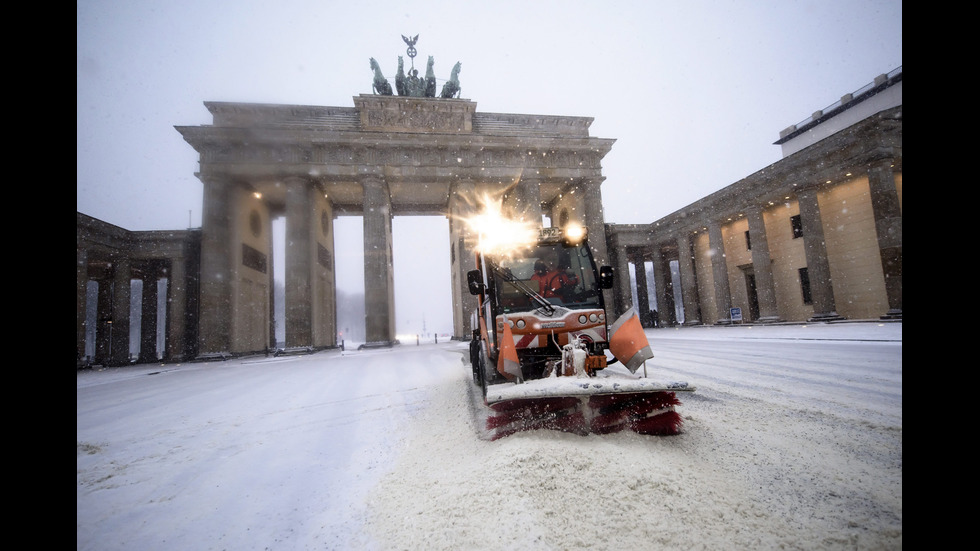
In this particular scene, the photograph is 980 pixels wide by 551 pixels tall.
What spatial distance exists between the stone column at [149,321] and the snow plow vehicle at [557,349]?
2842 cm

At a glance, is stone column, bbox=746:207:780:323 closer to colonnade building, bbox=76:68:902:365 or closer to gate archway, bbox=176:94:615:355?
colonnade building, bbox=76:68:902:365

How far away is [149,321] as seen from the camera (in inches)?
1007

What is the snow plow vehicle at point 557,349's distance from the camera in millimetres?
3447

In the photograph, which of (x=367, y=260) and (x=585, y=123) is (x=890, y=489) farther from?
(x=585, y=123)

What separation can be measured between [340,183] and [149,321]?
1611 centimetres

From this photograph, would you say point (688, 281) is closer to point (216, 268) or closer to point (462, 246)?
point (462, 246)

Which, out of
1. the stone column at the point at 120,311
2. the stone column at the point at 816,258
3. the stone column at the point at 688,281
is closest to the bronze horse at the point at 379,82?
the stone column at the point at 120,311

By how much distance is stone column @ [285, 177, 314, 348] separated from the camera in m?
21.4

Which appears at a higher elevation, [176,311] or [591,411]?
[176,311]

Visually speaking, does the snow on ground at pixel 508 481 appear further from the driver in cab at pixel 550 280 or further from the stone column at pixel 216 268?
the stone column at pixel 216 268

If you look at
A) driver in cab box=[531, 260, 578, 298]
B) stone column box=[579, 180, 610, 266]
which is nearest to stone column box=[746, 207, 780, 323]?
stone column box=[579, 180, 610, 266]

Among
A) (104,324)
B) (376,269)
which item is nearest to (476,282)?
(376,269)

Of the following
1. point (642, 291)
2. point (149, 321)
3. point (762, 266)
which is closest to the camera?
point (762, 266)
